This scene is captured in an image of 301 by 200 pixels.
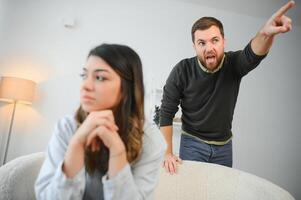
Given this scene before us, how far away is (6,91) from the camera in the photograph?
226 cm

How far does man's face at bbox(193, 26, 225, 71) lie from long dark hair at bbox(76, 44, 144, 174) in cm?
62

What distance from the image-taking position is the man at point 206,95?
4.10 ft

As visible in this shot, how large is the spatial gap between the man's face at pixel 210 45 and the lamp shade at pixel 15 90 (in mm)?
1750

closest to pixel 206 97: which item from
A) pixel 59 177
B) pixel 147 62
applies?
pixel 59 177

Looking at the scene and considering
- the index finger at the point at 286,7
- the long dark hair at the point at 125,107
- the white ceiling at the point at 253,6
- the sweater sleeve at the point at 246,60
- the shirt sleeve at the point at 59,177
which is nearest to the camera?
the shirt sleeve at the point at 59,177

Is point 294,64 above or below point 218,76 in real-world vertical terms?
above

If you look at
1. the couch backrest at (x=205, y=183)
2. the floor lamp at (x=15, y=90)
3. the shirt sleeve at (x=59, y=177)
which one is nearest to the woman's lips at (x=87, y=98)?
the shirt sleeve at (x=59, y=177)

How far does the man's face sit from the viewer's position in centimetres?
123

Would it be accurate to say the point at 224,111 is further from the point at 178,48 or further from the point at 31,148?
the point at 31,148

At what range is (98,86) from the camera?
62 cm

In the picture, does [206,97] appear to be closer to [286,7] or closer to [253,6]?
[286,7]

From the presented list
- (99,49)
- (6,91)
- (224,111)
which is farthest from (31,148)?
(99,49)

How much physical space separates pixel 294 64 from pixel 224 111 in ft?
8.35

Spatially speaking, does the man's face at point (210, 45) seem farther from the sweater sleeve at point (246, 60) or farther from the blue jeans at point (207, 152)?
the blue jeans at point (207, 152)
